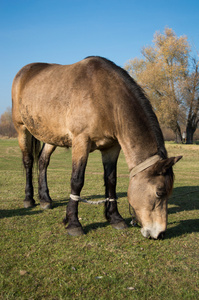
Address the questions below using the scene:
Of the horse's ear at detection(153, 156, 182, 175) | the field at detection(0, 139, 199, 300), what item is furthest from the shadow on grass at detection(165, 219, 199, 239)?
the horse's ear at detection(153, 156, 182, 175)

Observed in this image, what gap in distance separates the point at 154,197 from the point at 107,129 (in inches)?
49.9

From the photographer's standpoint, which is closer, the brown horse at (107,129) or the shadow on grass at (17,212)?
the brown horse at (107,129)

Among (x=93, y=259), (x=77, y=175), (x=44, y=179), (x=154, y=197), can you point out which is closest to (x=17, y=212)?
(x=44, y=179)

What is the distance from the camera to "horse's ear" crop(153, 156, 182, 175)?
338cm

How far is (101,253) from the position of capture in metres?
3.43

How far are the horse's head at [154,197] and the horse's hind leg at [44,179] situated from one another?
8.44 ft

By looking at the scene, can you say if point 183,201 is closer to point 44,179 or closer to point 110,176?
point 110,176

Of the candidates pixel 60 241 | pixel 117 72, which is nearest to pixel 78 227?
pixel 60 241

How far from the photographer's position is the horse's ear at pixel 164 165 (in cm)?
338

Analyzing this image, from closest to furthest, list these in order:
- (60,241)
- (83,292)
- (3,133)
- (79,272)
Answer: (83,292)
(79,272)
(60,241)
(3,133)

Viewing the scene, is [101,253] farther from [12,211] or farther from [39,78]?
[39,78]

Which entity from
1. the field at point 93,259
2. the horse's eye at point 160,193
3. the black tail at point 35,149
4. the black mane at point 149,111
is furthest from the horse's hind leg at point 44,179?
the horse's eye at point 160,193

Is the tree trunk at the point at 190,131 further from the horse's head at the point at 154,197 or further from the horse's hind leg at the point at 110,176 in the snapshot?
the horse's head at the point at 154,197

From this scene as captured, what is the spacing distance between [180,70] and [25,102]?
3062 centimetres
